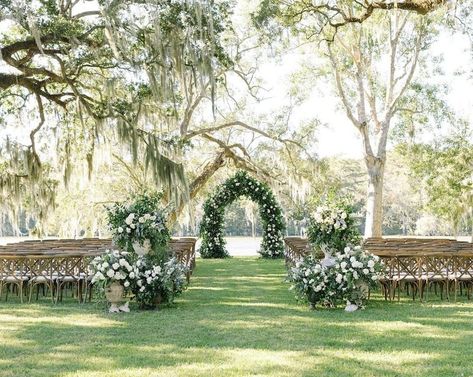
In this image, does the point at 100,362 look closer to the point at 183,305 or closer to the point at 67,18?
the point at 183,305

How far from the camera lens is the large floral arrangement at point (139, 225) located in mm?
9578

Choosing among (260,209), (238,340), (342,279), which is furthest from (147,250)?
(260,209)

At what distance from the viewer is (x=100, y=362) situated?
5.62 meters

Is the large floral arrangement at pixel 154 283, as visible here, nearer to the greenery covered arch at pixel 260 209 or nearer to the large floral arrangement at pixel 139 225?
the large floral arrangement at pixel 139 225

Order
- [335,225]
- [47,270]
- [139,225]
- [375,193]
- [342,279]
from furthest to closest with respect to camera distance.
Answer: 1. [375,193]
2. [47,270]
3. [139,225]
4. [335,225]
5. [342,279]

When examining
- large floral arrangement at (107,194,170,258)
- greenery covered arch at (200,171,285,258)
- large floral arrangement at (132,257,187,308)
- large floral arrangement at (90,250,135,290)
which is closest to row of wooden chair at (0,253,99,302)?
large floral arrangement at (107,194,170,258)

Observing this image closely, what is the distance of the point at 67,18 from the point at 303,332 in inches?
258

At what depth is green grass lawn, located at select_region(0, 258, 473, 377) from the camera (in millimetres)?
5344

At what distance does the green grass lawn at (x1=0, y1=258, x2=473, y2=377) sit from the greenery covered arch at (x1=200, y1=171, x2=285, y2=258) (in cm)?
1334

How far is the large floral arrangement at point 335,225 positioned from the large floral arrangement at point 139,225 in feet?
8.21

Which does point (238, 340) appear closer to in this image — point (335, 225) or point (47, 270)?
point (335, 225)

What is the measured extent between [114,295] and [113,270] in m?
0.38

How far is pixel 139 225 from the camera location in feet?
31.4

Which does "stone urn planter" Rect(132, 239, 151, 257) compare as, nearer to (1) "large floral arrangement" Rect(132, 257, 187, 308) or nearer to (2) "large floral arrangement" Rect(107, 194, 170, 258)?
(2) "large floral arrangement" Rect(107, 194, 170, 258)
